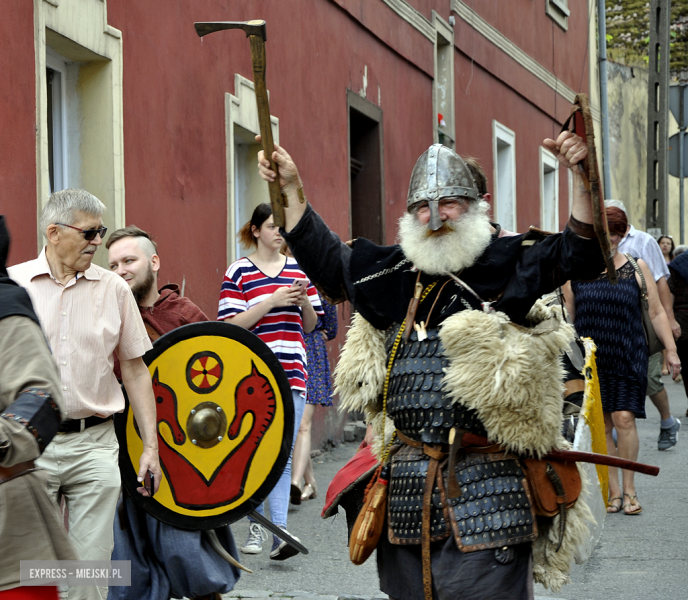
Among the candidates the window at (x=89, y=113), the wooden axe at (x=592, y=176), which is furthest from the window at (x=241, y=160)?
the wooden axe at (x=592, y=176)

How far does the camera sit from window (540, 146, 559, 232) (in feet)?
59.8

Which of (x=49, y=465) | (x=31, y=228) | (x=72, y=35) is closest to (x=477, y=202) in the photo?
(x=49, y=465)

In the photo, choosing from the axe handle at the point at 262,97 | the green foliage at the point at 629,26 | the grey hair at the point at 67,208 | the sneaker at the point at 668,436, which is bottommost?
the sneaker at the point at 668,436

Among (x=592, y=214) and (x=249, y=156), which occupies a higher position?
(x=249, y=156)

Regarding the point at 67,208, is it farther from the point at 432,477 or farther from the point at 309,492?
the point at 309,492

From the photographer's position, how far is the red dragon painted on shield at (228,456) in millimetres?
4555

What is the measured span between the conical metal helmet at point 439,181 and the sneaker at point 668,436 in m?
5.95

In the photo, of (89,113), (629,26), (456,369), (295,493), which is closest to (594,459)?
(456,369)

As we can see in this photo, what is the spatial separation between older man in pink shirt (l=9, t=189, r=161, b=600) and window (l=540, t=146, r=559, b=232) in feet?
47.1

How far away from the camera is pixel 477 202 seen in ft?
12.6

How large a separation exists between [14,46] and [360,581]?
3.30 meters

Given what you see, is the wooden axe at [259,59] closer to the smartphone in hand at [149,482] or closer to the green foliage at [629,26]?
the smartphone in hand at [149,482]

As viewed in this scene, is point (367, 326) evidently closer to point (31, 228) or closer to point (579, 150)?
point (579, 150)

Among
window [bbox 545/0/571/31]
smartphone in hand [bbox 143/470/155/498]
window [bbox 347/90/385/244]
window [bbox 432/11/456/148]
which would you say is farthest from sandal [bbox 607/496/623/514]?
window [bbox 545/0/571/31]
